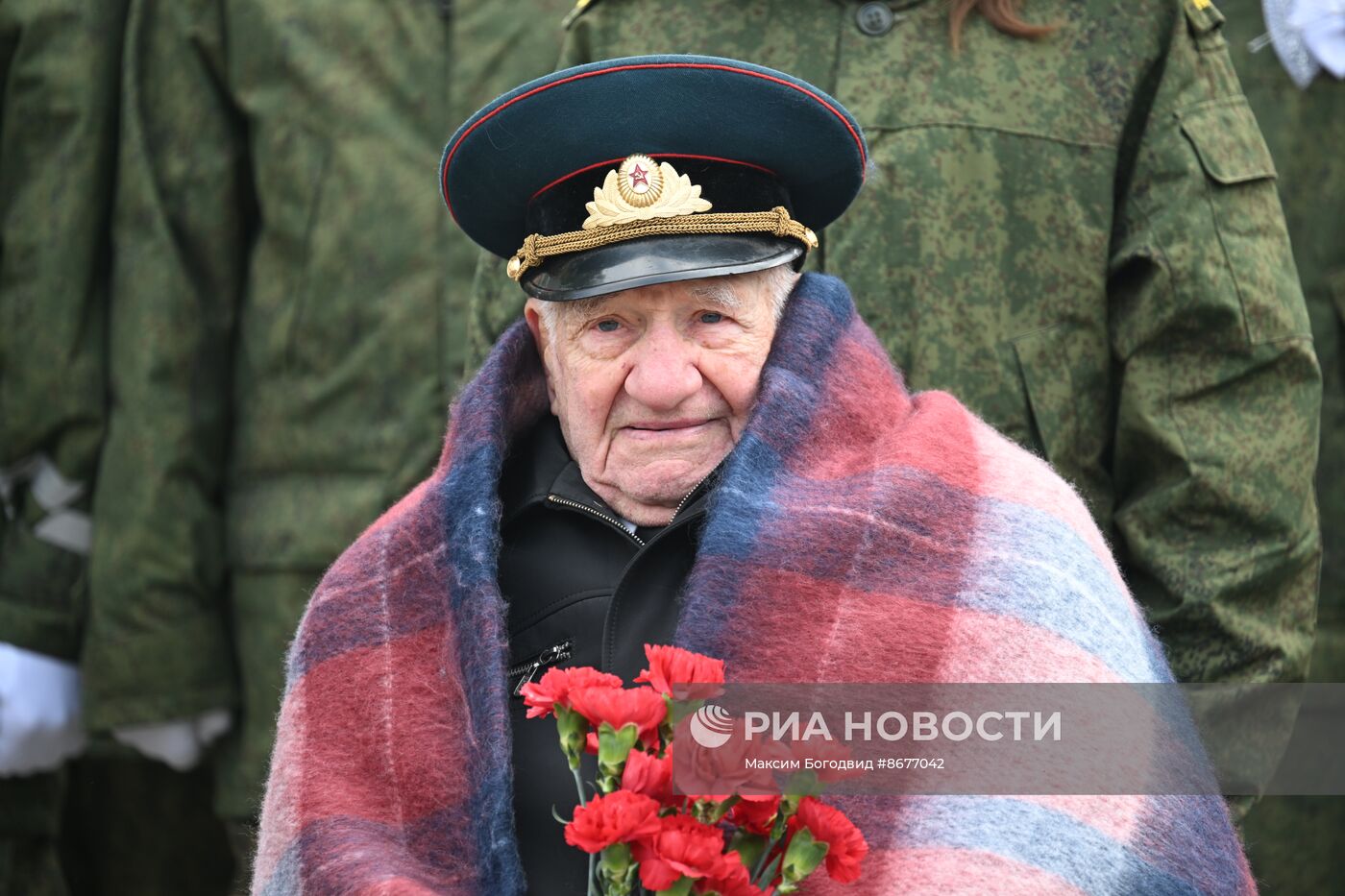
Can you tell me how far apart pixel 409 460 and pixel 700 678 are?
2667mm

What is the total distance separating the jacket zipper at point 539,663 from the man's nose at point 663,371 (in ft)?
1.31

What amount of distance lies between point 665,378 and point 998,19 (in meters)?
1.21

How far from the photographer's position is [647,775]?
218 centimetres

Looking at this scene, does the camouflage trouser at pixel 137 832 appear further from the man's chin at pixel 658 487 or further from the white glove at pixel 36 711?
the man's chin at pixel 658 487

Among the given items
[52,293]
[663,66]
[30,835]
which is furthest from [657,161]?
[30,835]

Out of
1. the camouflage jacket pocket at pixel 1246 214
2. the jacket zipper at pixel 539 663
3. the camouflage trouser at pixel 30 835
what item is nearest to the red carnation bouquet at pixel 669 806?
the jacket zipper at pixel 539 663

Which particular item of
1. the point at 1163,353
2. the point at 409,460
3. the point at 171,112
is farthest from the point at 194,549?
the point at 1163,353

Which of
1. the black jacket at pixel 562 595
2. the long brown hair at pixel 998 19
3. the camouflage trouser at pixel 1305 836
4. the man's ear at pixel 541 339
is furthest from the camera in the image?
the camouflage trouser at pixel 1305 836

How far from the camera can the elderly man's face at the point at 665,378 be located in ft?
9.87

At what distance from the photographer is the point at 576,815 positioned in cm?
218

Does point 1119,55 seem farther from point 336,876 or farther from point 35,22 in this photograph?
point 35,22

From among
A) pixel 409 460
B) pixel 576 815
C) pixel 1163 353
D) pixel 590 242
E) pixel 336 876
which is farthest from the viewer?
pixel 409 460

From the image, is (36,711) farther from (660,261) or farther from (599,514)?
(660,261)

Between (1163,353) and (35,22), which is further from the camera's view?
(35,22)
